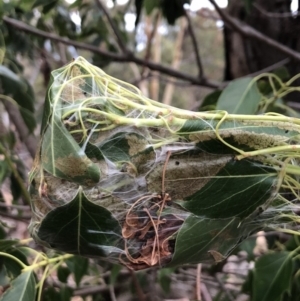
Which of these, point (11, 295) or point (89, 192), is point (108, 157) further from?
point (11, 295)

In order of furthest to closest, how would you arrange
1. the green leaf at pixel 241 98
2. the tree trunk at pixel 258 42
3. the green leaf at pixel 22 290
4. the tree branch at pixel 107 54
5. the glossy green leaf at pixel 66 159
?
the tree trunk at pixel 258 42 → the tree branch at pixel 107 54 → the green leaf at pixel 241 98 → the green leaf at pixel 22 290 → the glossy green leaf at pixel 66 159

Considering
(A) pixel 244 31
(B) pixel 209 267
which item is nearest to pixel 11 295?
(B) pixel 209 267

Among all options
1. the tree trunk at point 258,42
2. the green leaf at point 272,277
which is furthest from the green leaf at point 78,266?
the tree trunk at point 258,42

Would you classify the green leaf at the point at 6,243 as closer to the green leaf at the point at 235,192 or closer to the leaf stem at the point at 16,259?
the leaf stem at the point at 16,259

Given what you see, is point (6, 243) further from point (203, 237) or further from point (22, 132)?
point (22, 132)

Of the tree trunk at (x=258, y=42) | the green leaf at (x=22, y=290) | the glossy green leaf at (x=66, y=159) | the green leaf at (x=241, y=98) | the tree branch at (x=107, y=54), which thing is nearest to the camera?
the glossy green leaf at (x=66, y=159)

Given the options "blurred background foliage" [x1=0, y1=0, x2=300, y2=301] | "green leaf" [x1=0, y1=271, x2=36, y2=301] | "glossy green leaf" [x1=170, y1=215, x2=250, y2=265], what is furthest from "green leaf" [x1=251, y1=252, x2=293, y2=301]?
"green leaf" [x1=0, y1=271, x2=36, y2=301]

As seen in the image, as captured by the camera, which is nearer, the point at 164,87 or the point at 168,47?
the point at 164,87
